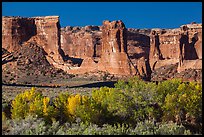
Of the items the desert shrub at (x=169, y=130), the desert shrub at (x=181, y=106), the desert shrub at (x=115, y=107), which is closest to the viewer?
the desert shrub at (x=169, y=130)

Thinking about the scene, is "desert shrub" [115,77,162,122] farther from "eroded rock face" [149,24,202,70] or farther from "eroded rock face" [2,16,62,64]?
"eroded rock face" [149,24,202,70]

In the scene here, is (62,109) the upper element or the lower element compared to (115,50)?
lower

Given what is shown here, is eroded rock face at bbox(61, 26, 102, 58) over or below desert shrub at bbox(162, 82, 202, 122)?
over

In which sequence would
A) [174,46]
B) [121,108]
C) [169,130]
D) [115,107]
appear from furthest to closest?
[174,46] < [115,107] < [121,108] < [169,130]

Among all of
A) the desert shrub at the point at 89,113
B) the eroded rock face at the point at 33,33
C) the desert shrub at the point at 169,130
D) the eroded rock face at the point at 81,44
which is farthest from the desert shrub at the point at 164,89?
the eroded rock face at the point at 81,44

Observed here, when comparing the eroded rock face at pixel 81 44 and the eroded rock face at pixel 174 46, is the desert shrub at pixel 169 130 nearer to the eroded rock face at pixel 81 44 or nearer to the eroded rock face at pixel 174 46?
the eroded rock face at pixel 174 46

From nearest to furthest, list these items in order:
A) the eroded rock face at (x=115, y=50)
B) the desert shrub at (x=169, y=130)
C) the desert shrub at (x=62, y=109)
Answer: the desert shrub at (x=169, y=130) → the desert shrub at (x=62, y=109) → the eroded rock face at (x=115, y=50)

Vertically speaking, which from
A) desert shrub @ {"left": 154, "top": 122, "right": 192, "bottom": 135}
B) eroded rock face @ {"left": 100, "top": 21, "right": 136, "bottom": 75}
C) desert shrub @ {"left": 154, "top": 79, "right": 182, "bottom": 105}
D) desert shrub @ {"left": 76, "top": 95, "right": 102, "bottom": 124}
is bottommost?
desert shrub @ {"left": 154, "top": 122, "right": 192, "bottom": 135}

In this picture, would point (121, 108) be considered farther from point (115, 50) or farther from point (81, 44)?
point (81, 44)

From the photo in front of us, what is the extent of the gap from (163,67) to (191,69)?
37.9 feet

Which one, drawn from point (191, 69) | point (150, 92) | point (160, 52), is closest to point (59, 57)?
point (191, 69)

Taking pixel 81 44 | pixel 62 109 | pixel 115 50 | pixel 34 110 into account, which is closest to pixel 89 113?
pixel 62 109

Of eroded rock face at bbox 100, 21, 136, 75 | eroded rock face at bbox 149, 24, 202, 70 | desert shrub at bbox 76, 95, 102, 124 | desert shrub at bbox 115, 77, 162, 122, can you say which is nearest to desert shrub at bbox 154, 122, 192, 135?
desert shrub at bbox 115, 77, 162, 122

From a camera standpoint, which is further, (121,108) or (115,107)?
(115,107)
